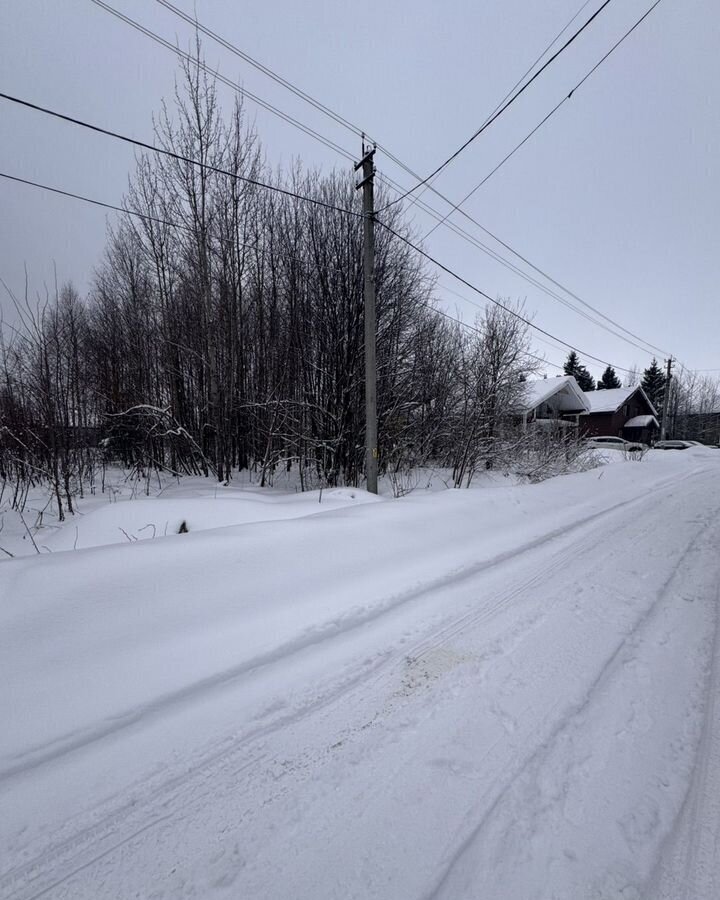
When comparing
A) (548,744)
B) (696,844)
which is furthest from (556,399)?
(696,844)

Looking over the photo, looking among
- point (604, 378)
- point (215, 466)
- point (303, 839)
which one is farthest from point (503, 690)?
point (604, 378)

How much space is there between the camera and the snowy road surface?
130cm

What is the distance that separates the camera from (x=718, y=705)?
2012 mm

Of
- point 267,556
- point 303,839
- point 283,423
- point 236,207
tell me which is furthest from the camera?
point 236,207

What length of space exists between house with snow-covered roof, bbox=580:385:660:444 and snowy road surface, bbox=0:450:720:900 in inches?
1382

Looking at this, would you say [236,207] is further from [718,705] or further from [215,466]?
[718,705]

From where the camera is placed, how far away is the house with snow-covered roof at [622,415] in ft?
113

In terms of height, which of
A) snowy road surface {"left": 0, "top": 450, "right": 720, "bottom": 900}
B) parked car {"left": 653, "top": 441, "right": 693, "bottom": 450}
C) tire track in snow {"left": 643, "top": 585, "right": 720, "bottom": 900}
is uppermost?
parked car {"left": 653, "top": 441, "right": 693, "bottom": 450}

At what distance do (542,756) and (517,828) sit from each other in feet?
1.24

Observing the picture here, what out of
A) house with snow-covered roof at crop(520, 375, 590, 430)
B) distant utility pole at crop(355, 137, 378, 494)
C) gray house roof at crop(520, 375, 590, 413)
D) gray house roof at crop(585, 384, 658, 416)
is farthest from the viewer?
gray house roof at crop(585, 384, 658, 416)

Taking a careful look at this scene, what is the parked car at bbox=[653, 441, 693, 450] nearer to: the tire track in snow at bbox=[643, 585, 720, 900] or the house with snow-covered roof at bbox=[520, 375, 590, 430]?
the house with snow-covered roof at bbox=[520, 375, 590, 430]

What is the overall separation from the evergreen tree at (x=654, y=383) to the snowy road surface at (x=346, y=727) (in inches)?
2404

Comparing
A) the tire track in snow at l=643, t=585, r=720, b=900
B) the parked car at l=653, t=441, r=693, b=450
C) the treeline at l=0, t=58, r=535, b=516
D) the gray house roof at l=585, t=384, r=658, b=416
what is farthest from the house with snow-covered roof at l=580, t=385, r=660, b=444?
the tire track in snow at l=643, t=585, r=720, b=900

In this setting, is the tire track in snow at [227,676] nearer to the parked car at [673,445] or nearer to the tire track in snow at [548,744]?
the tire track in snow at [548,744]
